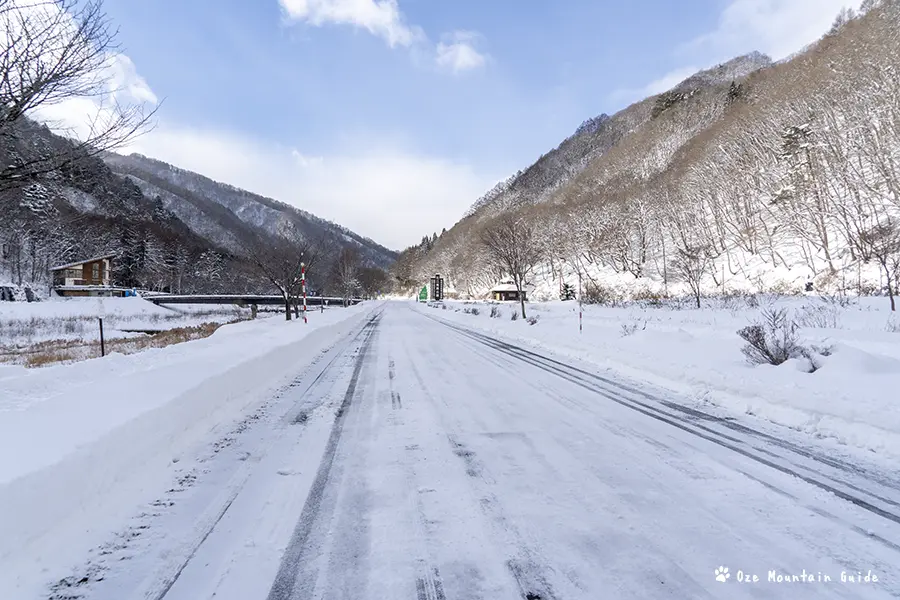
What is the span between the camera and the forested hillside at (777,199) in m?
35.4

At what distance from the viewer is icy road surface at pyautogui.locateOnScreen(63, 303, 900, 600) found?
2.36 m

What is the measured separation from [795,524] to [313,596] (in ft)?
10.3

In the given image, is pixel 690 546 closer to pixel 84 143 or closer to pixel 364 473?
pixel 364 473

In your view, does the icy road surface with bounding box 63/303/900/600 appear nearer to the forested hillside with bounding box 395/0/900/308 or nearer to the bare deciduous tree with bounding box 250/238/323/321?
the forested hillside with bounding box 395/0/900/308

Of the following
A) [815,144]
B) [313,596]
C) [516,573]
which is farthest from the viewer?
[815,144]

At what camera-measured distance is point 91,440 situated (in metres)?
3.54

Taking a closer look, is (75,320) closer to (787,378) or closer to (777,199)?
(787,378)

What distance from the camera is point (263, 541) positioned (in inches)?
109

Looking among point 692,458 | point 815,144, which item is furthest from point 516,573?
point 815,144

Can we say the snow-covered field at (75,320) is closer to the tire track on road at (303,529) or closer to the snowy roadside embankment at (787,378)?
the tire track on road at (303,529)

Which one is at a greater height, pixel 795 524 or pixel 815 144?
pixel 815 144

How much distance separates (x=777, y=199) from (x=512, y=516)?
56.0 metres

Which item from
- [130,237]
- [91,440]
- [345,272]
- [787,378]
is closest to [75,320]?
[345,272]

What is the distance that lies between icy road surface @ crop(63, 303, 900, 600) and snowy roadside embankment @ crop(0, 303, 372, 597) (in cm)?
39
